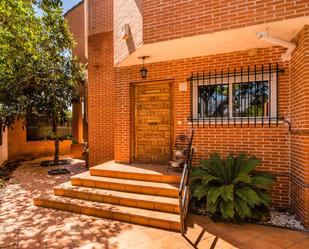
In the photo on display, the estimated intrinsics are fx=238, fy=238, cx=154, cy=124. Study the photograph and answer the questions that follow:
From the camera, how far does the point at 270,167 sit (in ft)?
16.0

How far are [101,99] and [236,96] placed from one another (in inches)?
184

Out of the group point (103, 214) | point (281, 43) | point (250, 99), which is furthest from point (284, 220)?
point (103, 214)

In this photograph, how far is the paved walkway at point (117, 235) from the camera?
344 centimetres

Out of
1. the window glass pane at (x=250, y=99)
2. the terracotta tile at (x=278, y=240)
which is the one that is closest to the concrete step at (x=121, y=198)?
the terracotta tile at (x=278, y=240)

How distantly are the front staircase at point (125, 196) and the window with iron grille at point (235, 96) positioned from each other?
1.72 m

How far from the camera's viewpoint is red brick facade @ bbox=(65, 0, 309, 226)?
391 centimetres

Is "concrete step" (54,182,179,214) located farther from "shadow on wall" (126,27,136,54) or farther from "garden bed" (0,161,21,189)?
"garden bed" (0,161,21,189)

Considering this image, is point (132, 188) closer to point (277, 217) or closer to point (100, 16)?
point (277, 217)

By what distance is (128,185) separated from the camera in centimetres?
500

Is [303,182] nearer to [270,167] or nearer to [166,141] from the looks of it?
[270,167]

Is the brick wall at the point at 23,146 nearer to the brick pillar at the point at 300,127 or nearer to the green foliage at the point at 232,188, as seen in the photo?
the green foliage at the point at 232,188

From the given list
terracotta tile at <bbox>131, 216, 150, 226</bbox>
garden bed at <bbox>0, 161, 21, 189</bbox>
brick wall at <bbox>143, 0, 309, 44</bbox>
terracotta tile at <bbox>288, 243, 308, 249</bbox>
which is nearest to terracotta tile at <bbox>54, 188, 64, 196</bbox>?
terracotta tile at <bbox>131, 216, 150, 226</bbox>

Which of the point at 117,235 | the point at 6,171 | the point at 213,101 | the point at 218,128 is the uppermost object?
the point at 213,101

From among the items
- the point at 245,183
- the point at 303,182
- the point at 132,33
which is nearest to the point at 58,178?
the point at 132,33
